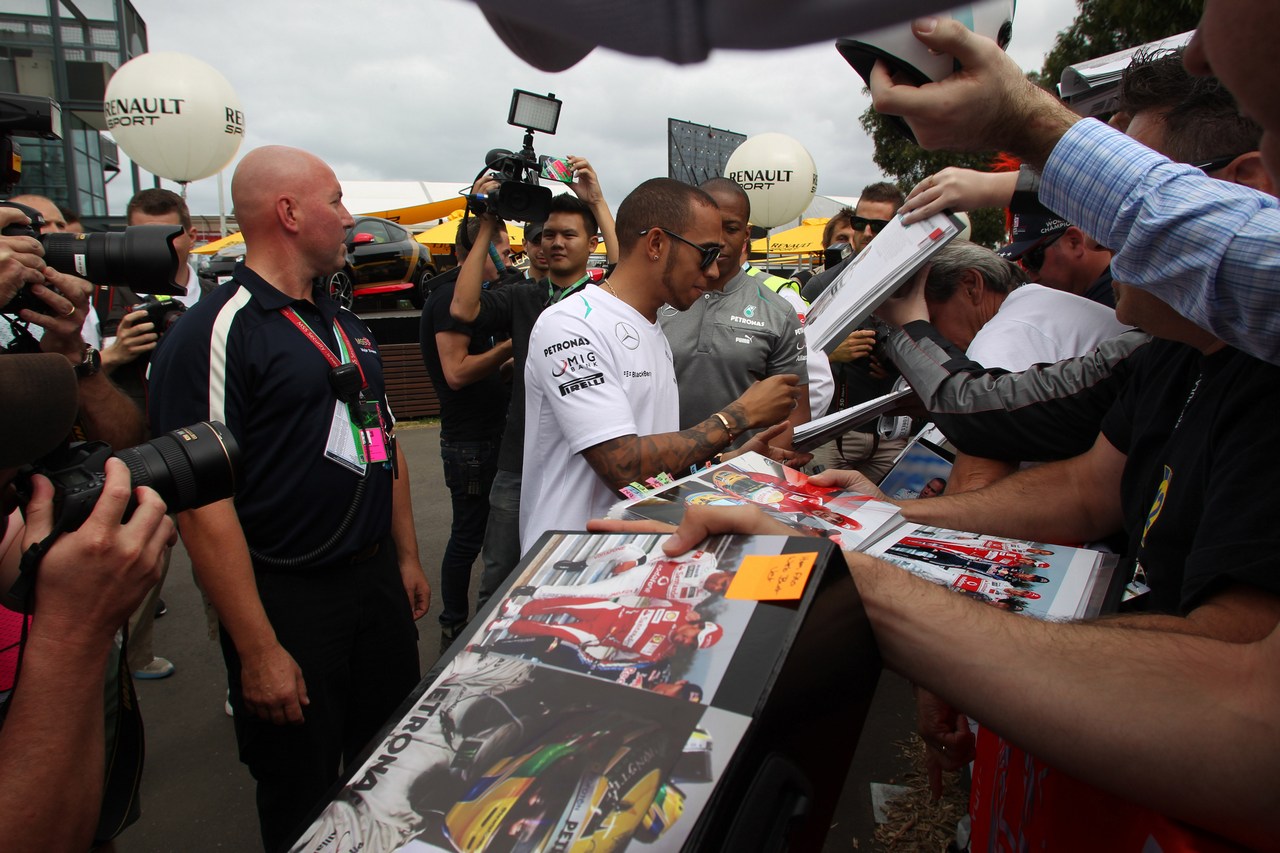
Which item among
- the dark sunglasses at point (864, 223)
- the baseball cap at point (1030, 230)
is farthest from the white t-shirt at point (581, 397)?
the dark sunglasses at point (864, 223)

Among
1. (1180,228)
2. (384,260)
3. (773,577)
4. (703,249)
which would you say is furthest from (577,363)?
(384,260)

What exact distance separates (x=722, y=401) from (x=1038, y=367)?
1.38m

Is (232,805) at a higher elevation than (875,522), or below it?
below

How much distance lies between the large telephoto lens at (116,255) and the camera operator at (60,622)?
0.75 metres

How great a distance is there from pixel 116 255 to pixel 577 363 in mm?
1098

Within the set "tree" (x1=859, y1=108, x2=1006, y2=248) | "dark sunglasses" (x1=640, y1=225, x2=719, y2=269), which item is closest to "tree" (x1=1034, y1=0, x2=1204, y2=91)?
"dark sunglasses" (x1=640, y1=225, x2=719, y2=269)

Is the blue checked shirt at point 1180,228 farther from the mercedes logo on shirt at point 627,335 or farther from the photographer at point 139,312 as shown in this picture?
the photographer at point 139,312

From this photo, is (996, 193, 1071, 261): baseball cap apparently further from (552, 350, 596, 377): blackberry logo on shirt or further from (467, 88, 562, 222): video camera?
(467, 88, 562, 222): video camera

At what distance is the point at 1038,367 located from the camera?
1.87 m

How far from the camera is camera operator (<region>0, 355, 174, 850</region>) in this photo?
95cm

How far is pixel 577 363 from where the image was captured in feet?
6.43

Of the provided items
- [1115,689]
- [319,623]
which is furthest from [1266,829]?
[319,623]

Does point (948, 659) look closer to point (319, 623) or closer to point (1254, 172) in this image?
point (1254, 172)

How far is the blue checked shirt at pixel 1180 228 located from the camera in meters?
Answer: 0.86
